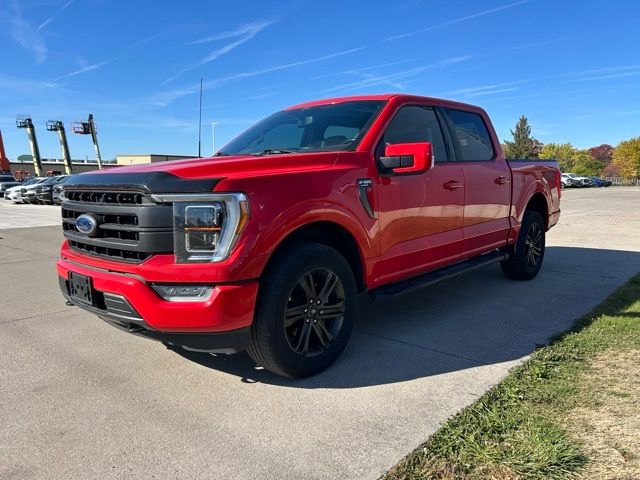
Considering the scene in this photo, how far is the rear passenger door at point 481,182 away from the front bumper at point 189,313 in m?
2.76

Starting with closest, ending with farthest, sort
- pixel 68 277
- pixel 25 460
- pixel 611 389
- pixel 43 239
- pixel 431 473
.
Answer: pixel 431 473 → pixel 25 460 → pixel 611 389 → pixel 68 277 → pixel 43 239

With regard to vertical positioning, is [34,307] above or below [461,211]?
below

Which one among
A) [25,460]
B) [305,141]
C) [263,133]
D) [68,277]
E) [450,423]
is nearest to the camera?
[25,460]

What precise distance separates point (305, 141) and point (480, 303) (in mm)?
2584

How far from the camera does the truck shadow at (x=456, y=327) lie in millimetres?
3529

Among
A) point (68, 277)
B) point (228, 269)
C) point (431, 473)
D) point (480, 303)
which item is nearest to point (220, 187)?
point (228, 269)

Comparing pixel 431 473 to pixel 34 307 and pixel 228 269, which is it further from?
pixel 34 307

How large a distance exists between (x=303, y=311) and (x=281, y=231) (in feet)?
1.96

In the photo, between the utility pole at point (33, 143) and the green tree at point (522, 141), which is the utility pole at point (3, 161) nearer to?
the utility pole at point (33, 143)

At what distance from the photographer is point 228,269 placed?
2840 mm

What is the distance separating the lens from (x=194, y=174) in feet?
9.66

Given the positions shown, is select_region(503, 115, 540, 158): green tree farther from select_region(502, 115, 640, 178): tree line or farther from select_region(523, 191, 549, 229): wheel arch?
select_region(523, 191, 549, 229): wheel arch

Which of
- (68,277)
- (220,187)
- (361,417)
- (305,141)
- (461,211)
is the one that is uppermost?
(305,141)

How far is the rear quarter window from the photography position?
503cm
